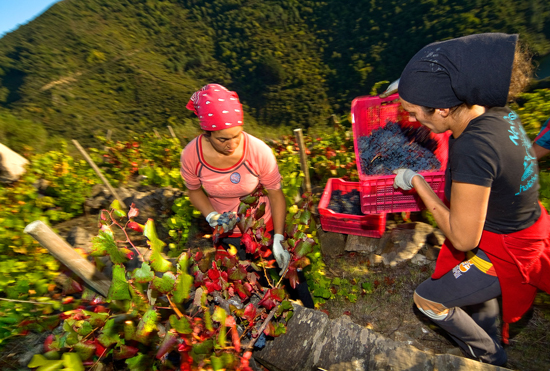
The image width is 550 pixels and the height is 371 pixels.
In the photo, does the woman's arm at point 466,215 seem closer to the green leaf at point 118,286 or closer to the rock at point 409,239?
the green leaf at point 118,286

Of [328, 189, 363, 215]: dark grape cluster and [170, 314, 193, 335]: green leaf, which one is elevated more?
[170, 314, 193, 335]: green leaf

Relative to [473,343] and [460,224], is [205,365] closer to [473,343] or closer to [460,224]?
[460,224]

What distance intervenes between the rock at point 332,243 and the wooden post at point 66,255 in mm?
2282

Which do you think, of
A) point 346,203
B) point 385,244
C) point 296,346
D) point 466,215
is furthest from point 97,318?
point 385,244

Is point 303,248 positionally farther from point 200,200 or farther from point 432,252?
point 432,252

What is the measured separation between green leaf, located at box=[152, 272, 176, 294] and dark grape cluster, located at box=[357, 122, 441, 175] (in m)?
1.74

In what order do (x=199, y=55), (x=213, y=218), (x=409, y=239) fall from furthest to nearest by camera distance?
(x=199, y=55) → (x=409, y=239) → (x=213, y=218)

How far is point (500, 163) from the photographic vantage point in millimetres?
1099

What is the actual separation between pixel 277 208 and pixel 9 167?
285 inches

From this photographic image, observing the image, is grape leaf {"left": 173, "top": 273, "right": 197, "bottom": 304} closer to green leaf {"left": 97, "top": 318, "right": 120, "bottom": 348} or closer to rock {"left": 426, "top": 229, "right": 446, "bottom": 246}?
green leaf {"left": 97, "top": 318, "right": 120, "bottom": 348}

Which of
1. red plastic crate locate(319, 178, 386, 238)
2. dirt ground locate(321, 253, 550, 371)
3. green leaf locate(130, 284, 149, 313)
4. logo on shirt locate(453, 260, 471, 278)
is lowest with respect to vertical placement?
dirt ground locate(321, 253, 550, 371)

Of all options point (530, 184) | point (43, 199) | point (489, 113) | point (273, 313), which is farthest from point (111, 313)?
point (43, 199)

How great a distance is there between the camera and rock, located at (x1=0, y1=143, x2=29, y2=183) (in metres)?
6.02

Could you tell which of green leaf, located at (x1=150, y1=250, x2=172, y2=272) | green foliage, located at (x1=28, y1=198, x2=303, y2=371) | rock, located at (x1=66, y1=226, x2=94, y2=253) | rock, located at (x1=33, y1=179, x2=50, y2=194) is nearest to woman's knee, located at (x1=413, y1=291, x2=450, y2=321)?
green foliage, located at (x1=28, y1=198, x2=303, y2=371)
